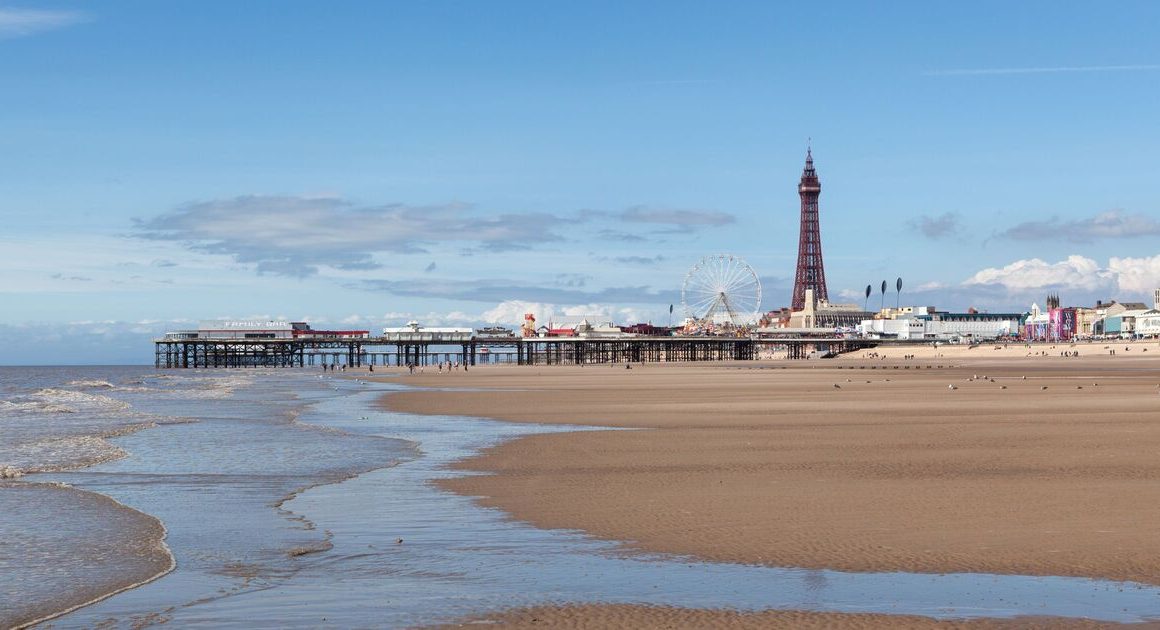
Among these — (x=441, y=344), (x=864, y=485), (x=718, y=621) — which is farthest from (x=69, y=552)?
(x=441, y=344)

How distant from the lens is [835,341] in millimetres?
164625

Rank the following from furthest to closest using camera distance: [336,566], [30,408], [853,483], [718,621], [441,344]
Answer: [441,344] → [30,408] → [853,483] → [336,566] → [718,621]

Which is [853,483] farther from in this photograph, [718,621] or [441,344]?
[441,344]

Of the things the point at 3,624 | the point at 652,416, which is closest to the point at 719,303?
the point at 652,416

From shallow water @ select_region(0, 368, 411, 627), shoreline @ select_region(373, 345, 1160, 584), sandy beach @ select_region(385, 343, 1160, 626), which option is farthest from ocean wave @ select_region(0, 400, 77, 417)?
shoreline @ select_region(373, 345, 1160, 584)

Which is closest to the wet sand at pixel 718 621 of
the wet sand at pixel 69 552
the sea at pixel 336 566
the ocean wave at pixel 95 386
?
the sea at pixel 336 566

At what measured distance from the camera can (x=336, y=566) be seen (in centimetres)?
996

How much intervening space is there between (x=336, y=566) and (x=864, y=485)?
291 inches

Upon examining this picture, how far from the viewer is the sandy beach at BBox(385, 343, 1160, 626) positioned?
33.8 feet

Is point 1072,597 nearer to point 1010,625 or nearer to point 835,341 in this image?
point 1010,625

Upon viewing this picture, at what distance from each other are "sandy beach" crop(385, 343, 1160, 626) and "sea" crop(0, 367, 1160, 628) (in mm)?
673

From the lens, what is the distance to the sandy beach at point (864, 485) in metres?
10.3

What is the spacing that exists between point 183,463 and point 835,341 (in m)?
152

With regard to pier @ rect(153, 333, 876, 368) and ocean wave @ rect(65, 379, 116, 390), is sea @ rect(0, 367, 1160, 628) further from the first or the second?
pier @ rect(153, 333, 876, 368)
